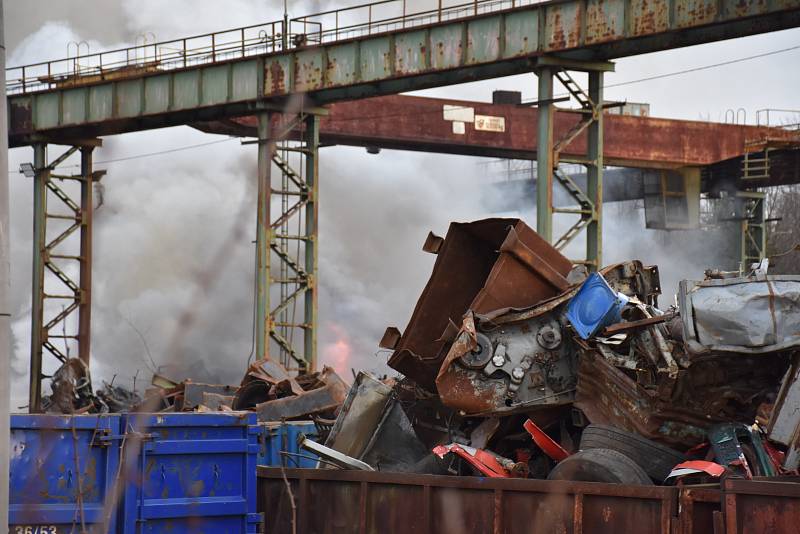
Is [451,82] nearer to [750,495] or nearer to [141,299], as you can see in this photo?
[750,495]

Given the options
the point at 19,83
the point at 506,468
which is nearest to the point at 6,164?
the point at 506,468

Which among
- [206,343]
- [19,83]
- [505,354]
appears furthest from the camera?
[206,343]

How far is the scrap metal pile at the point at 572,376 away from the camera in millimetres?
7875

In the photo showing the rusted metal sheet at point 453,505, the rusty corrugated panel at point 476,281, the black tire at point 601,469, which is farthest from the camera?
the rusty corrugated panel at point 476,281

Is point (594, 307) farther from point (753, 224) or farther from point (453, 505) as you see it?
point (753, 224)

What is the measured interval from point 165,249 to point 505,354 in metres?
36.6

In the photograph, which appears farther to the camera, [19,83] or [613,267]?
[19,83]

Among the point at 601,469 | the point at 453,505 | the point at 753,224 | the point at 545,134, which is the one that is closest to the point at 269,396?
the point at 453,505

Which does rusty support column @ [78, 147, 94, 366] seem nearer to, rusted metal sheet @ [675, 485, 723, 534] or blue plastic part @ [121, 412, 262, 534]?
blue plastic part @ [121, 412, 262, 534]

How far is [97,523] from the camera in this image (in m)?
8.33

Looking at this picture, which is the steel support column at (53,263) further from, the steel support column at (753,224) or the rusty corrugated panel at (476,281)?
the rusty corrugated panel at (476,281)

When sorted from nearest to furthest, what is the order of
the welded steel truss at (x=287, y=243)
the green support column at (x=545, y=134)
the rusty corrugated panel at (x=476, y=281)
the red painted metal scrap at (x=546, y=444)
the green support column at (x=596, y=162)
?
the red painted metal scrap at (x=546, y=444)
the rusty corrugated panel at (x=476, y=281)
the green support column at (x=545, y=134)
the green support column at (x=596, y=162)
the welded steel truss at (x=287, y=243)

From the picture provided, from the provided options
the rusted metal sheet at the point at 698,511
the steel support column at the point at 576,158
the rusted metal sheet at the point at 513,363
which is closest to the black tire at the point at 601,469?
the rusted metal sheet at the point at 698,511

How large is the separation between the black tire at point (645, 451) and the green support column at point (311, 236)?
1685cm
